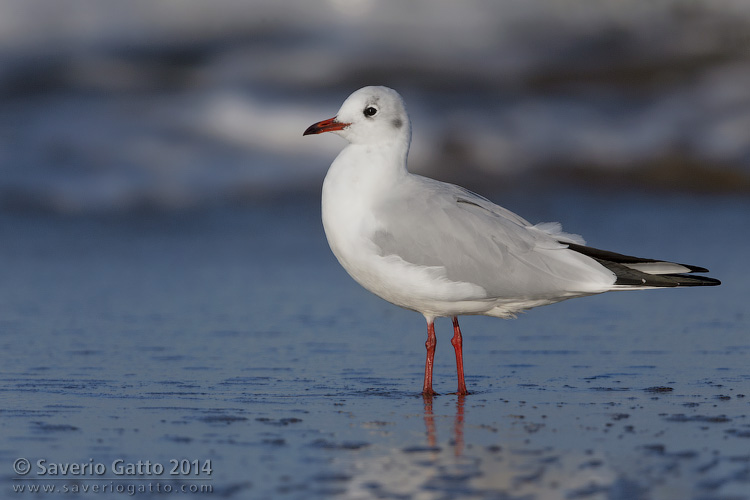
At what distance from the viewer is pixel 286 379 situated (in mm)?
5199

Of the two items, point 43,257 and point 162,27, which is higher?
point 162,27

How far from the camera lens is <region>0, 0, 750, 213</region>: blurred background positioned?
11.8 metres

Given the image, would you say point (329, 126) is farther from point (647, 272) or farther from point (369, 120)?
point (647, 272)

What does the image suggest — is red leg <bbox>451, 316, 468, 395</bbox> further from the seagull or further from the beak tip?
the beak tip

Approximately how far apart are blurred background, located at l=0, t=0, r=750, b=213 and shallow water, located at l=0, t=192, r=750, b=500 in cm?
216

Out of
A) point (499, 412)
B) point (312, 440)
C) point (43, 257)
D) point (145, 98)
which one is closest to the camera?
point (312, 440)

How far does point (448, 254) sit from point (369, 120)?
81 cm

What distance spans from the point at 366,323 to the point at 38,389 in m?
2.38

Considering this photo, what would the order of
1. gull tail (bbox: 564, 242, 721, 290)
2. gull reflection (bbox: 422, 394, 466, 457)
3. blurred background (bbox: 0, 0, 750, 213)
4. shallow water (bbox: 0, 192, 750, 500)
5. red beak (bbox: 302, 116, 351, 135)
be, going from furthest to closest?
1. blurred background (bbox: 0, 0, 750, 213)
2. red beak (bbox: 302, 116, 351, 135)
3. gull tail (bbox: 564, 242, 721, 290)
4. gull reflection (bbox: 422, 394, 466, 457)
5. shallow water (bbox: 0, 192, 750, 500)

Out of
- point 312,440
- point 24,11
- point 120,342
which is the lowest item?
point 312,440

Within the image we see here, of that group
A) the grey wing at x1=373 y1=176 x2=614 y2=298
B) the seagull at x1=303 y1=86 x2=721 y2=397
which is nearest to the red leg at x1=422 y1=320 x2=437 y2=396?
the seagull at x1=303 y1=86 x2=721 y2=397

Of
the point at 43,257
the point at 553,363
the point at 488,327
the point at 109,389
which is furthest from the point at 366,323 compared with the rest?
the point at 43,257

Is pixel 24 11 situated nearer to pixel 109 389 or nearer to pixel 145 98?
pixel 145 98

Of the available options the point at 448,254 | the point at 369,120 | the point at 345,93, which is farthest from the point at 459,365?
the point at 345,93
